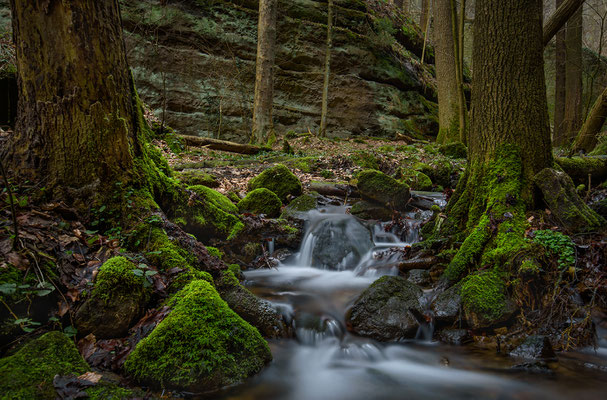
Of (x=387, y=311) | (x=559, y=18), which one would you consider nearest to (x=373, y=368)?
(x=387, y=311)

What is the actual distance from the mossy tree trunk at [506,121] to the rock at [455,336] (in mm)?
695

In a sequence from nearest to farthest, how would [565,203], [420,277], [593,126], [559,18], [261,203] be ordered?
[565,203] < [420,277] < [559,18] < [261,203] < [593,126]

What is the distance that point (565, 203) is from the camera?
3.98 m

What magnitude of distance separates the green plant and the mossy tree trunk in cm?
36

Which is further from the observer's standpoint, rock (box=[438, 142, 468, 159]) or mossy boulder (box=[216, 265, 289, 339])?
rock (box=[438, 142, 468, 159])

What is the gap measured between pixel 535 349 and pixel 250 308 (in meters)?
2.71

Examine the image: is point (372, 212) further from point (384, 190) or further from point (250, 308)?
point (250, 308)

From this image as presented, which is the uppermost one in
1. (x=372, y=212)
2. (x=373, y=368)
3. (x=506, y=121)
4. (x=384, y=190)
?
(x=506, y=121)

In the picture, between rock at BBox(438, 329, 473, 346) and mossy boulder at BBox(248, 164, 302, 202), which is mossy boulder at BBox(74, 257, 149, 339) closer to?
rock at BBox(438, 329, 473, 346)

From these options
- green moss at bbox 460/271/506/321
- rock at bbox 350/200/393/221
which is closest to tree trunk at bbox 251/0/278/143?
rock at bbox 350/200/393/221

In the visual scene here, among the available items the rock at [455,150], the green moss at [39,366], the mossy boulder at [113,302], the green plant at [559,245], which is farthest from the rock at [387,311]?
the rock at [455,150]

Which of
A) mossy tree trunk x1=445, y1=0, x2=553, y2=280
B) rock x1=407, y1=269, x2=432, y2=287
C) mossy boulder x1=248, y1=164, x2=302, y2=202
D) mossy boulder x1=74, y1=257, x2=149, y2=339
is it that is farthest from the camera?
mossy boulder x1=248, y1=164, x2=302, y2=202

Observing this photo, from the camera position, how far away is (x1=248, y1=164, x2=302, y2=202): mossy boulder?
7340mm

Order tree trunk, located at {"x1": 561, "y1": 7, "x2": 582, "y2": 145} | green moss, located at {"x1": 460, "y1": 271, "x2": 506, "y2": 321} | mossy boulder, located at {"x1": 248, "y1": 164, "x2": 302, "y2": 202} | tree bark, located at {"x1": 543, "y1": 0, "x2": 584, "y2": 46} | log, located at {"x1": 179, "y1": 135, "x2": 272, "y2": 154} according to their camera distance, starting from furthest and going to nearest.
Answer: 1. tree trunk, located at {"x1": 561, "y1": 7, "x2": 582, "y2": 145}
2. log, located at {"x1": 179, "y1": 135, "x2": 272, "y2": 154}
3. mossy boulder, located at {"x1": 248, "y1": 164, "x2": 302, "y2": 202}
4. tree bark, located at {"x1": 543, "y1": 0, "x2": 584, "y2": 46}
5. green moss, located at {"x1": 460, "y1": 271, "x2": 506, "y2": 321}
